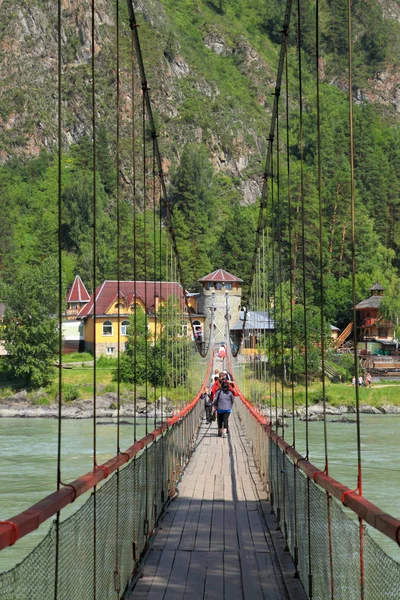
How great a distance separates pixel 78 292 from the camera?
75125 millimetres

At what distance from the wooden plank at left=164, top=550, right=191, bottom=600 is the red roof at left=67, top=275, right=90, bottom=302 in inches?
2682

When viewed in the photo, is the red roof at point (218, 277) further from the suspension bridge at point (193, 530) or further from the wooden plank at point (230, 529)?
the wooden plank at point (230, 529)

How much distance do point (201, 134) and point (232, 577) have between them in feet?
384

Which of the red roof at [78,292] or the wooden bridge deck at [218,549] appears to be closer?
the wooden bridge deck at [218,549]

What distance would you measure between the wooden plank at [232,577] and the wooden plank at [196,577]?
0.12 m

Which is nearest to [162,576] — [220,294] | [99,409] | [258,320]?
[258,320]

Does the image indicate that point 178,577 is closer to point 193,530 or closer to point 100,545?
point 100,545

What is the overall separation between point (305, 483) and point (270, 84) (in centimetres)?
14030

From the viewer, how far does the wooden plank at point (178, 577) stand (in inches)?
195

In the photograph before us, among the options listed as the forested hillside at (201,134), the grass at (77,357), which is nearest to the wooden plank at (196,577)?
the grass at (77,357)

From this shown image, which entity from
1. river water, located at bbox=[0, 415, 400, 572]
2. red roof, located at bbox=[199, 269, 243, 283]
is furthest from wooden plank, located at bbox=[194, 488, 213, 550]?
red roof, located at bbox=[199, 269, 243, 283]

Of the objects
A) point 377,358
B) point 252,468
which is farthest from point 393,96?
point 252,468

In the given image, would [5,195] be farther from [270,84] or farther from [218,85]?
[270,84]

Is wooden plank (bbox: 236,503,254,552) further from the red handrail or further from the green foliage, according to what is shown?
the green foliage
